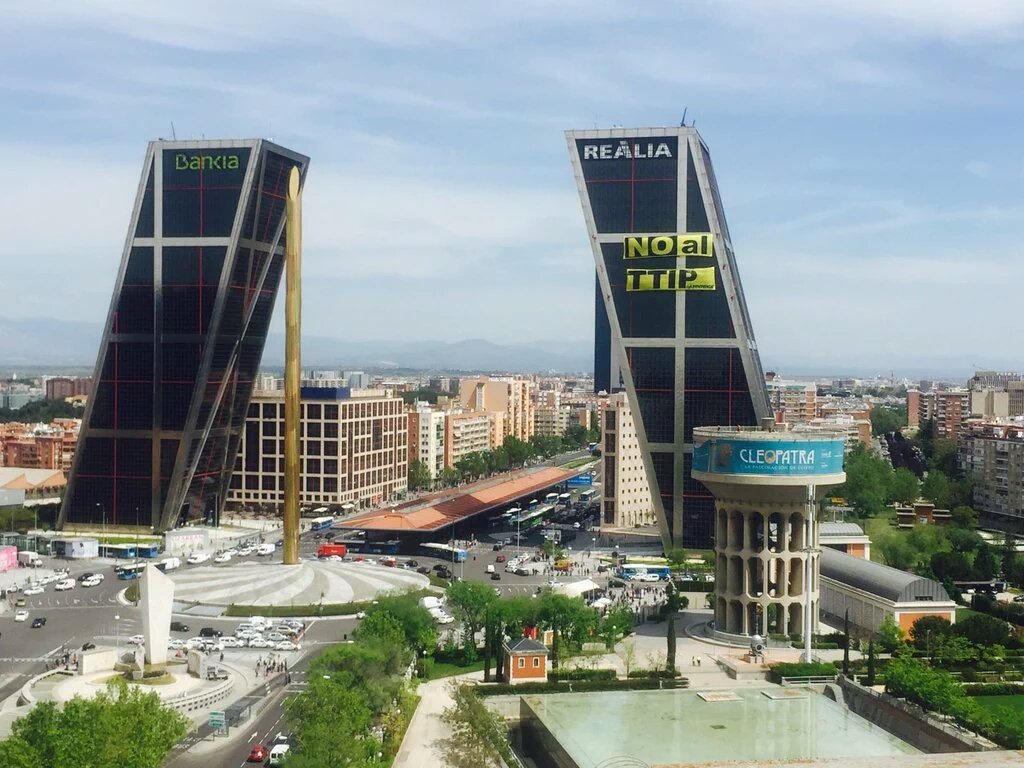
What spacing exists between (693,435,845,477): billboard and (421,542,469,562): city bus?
27.5 m

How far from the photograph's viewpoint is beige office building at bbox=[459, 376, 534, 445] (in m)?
153

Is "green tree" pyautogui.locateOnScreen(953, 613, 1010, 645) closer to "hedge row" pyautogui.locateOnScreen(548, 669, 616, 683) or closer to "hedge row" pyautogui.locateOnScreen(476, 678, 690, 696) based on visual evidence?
"hedge row" pyautogui.locateOnScreen(476, 678, 690, 696)

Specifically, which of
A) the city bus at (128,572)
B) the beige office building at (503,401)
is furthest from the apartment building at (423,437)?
the city bus at (128,572)

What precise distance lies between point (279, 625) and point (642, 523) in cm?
4283

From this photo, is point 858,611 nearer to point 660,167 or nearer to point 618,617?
point 618,617

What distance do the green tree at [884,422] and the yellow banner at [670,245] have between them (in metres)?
117

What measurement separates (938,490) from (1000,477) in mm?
5131

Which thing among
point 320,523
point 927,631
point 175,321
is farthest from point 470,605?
point 320,523

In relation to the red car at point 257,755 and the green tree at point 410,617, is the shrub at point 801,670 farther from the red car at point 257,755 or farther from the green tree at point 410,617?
the red car at point 257,755

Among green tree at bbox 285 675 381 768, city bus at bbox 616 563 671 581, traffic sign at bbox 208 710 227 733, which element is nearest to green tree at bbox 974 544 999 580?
city bus at bbox 616 563 671 581

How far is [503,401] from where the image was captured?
515 ft

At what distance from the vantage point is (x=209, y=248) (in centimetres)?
8000

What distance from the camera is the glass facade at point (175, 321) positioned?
79750 millimetres

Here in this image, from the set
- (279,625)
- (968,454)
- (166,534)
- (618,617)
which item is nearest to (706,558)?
(618,617)
